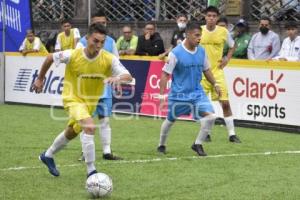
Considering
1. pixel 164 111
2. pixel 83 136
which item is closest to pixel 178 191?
pixel 83 136

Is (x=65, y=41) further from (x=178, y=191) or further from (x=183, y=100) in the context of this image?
(x=178, y=191)

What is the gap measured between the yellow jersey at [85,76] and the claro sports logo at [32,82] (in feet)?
32.0

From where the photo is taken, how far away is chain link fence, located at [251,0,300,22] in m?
19.1

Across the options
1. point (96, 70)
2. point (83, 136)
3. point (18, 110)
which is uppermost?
point (96, 70)

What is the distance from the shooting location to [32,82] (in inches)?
780

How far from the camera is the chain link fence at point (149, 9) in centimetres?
2167

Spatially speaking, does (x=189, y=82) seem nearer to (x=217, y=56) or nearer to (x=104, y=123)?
(x=104, y=123)

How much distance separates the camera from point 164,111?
16719mm

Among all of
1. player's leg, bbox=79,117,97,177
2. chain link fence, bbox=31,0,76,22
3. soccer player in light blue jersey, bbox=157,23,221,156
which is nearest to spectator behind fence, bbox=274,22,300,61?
soccer player in light blue jersey, bbox=157,23,221,156

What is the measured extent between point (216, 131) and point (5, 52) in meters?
8.06

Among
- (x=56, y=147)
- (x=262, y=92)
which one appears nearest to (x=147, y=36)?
(x=262, y=92)

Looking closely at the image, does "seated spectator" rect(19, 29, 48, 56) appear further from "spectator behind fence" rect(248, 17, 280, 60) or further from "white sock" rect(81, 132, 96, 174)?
"white sock" rect(81, 132, 96, 174)

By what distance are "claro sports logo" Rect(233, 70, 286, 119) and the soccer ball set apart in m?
7.31

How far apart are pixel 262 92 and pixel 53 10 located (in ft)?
43.4
